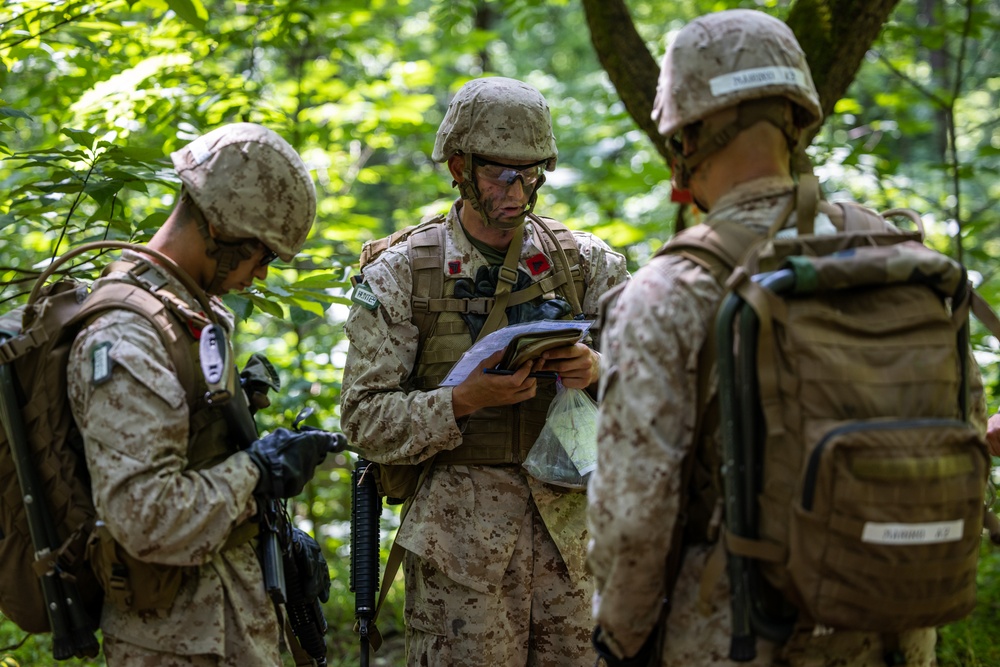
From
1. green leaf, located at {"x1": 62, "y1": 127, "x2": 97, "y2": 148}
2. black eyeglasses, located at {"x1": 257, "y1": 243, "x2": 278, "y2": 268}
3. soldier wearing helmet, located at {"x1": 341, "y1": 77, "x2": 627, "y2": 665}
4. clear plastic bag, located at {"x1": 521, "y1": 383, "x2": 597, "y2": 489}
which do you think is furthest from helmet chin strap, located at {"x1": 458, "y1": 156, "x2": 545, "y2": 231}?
green leaf, located at {"x1": 62, "y1": 127, "x2": 97, "y2": 148}

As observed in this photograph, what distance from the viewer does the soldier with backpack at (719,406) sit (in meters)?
1.81

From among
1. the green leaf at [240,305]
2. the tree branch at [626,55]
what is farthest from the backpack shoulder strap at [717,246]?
the tree branch at [626,55]

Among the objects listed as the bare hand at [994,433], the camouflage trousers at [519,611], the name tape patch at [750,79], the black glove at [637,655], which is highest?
the name tape patch at [750,79]

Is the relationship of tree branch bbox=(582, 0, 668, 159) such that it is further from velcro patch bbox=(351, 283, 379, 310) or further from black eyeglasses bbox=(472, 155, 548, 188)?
velcro patch bbox=(351, 283, 379, 310)

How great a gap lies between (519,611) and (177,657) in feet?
3.97

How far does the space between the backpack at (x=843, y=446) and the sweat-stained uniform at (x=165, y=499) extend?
128 centimetres

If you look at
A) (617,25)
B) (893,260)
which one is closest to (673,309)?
(893,260)

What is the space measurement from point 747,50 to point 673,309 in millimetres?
646

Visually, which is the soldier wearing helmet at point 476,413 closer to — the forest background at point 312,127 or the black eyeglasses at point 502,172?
the black eyeglasses at point 502,172

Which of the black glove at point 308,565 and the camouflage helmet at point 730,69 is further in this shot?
the black glove at point 308,565

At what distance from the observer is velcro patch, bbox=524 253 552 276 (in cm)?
326

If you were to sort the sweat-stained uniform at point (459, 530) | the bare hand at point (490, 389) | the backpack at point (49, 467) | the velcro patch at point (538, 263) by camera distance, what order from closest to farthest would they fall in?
1. the backpack at point (49, 467)
2. the bare hand at point (490, 389)
3. the sweat-stained uniform at point (459, 530)
4. the velcro patch at point (538, 263)

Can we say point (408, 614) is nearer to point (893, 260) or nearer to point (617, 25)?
point (893, 260)

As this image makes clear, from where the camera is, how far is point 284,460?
2.40 metres
